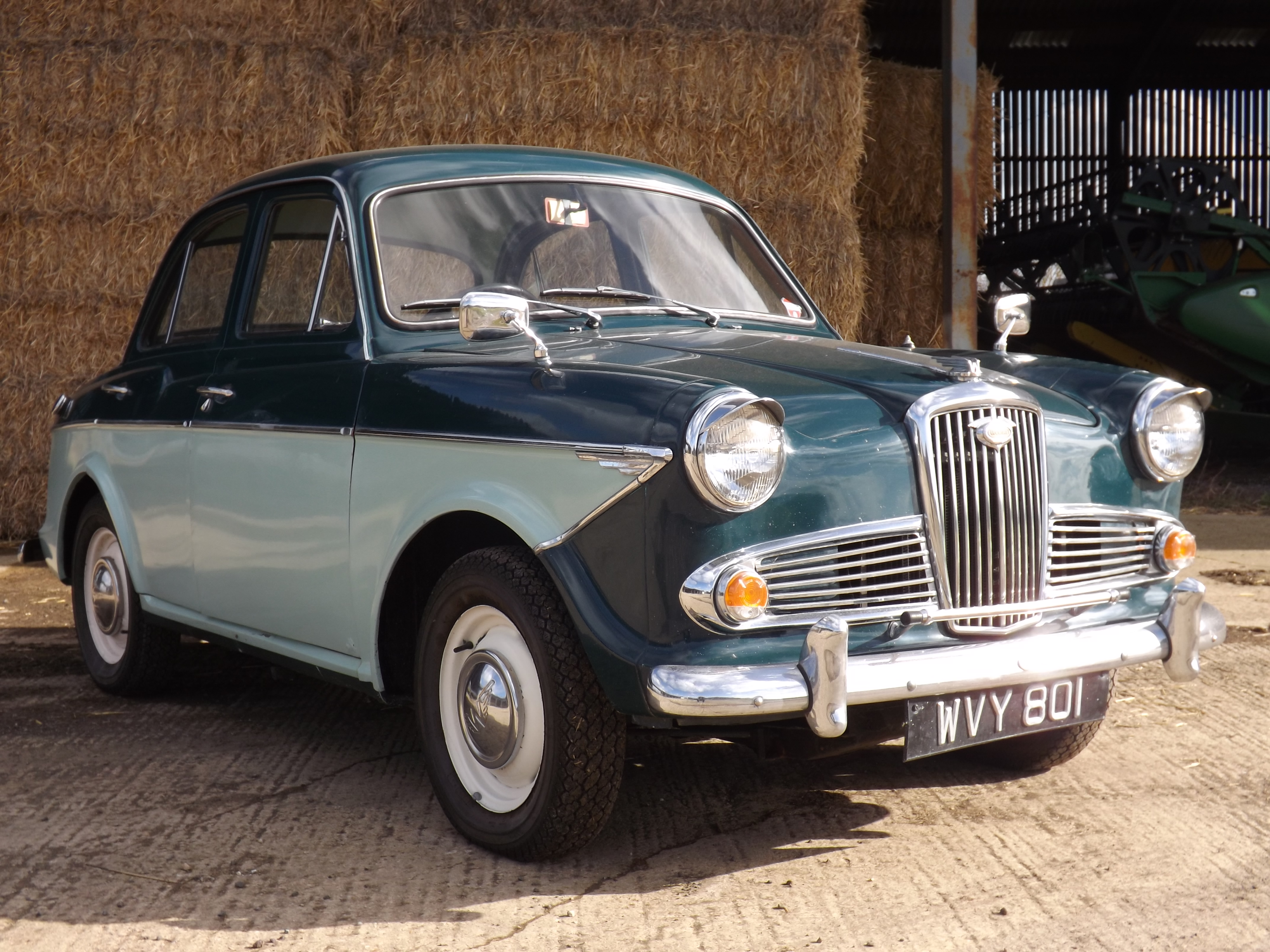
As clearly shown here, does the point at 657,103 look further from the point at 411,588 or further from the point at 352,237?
the point at 411,588

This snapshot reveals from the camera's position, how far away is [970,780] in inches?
146

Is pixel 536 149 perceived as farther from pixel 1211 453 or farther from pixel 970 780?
pixel 1211 453

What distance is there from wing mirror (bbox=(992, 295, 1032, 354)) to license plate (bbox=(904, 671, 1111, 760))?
3.64 feet

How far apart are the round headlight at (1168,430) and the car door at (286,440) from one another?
1.85m

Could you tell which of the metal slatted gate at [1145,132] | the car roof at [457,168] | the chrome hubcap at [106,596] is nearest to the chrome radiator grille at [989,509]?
the car roof at [457,168]

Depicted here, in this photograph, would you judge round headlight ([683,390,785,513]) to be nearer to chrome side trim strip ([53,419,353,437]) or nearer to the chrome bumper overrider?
the chrome bumper overrider

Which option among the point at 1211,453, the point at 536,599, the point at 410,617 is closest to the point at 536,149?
the point at 410,617

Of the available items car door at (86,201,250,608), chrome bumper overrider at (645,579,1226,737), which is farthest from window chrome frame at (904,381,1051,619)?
car door at (86,201,250,608)

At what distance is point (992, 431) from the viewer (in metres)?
2.99

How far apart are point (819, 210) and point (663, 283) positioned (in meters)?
3.71

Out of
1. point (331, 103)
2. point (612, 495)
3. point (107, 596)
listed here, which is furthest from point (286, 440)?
point (331, 103)

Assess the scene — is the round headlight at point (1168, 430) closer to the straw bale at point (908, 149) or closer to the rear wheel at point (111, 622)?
the rear wheel at point (111, 622)

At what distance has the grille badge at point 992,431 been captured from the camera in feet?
9.80

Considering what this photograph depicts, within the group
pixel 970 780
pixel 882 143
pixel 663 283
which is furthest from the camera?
pixel 882 143
